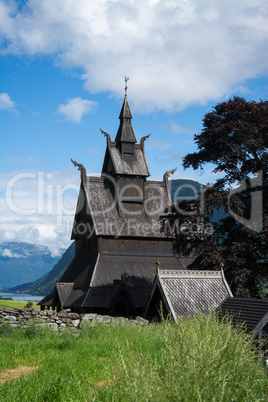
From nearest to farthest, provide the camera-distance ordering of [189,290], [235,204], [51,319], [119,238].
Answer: [51,319] → [189,290] → [235,204] → [119,238]

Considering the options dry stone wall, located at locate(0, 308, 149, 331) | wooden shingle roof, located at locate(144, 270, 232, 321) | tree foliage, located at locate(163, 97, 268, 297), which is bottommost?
dry stone wall, located at locate(0, 308, 149, 331)

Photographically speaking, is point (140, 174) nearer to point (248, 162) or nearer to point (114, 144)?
point (114, 144)

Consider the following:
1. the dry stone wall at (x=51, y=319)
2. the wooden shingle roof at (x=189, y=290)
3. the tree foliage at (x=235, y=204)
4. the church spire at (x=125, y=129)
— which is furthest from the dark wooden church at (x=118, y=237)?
the dry stone wall at (x=51, y=319)

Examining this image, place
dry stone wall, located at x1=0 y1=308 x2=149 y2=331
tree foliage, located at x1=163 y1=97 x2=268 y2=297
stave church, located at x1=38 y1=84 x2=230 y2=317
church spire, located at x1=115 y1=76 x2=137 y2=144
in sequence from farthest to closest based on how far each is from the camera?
church spire, located at x1=115 y1=76 x2=137 y2=144
stave church, located at x1=38 y1=84 x2=230 y2=317
tree foliage, located at x1=163 y1=97 x2=268 y2=297
dry stone wall, located at x1=0 y1=308 x2=149 y2=331

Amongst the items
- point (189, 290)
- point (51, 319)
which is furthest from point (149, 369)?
point (189, 290)

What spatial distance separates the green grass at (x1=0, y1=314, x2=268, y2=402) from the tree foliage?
40.4 ft

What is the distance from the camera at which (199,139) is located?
2931 cm

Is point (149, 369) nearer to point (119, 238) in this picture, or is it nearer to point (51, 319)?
point (51, 319)

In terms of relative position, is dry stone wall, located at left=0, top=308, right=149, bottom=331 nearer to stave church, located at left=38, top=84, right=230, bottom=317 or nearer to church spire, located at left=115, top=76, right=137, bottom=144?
stave church, located at left=38, top=84, right=230, bottom=317

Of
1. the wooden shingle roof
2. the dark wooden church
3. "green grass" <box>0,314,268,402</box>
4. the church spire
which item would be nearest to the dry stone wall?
the wooden shingle roof

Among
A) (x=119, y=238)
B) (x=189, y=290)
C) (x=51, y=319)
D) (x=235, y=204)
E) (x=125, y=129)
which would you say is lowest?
(x=51, y=319)

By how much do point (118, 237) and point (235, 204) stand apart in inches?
521

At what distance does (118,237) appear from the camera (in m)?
37.2

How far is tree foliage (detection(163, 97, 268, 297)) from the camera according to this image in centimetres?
2562
